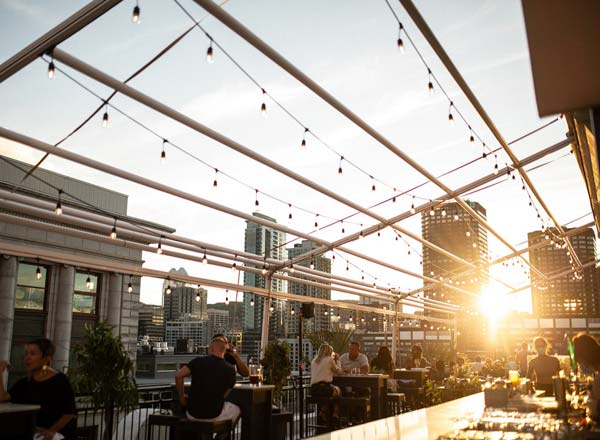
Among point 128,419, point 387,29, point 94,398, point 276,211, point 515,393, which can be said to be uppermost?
point 387,29

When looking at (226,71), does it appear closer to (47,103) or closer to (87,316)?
(47,103)

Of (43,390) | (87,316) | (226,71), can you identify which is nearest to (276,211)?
(226,71)

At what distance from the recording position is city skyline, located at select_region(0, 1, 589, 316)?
5.84m

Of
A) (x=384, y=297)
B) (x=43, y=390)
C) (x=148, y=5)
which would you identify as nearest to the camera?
(x=43, y=390)

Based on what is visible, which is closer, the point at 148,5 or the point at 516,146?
the point at 148,5

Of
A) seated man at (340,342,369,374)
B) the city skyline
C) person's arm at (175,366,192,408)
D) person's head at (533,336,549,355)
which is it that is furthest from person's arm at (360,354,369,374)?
person's arm at (175,366,192,408)

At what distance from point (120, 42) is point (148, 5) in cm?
81

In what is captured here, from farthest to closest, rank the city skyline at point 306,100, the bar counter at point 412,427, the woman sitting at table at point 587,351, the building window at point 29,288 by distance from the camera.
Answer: the building window at point 29,288 < the city skyline at point 306,100 < the woman sitting at table at point 587,351 < the bar counter at point 412,427

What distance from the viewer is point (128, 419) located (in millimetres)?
7270

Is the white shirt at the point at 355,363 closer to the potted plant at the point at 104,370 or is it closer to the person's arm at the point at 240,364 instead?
the person's arm at the point at 240,364

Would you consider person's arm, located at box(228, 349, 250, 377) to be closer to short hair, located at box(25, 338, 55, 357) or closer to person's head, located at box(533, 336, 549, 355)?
short hair, located at box(25, 338, 55, 357)

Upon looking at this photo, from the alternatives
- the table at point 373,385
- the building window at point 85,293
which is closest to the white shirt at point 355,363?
the table at point 373,385

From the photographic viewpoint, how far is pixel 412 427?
213cm

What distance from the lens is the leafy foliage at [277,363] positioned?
8.45 meters
